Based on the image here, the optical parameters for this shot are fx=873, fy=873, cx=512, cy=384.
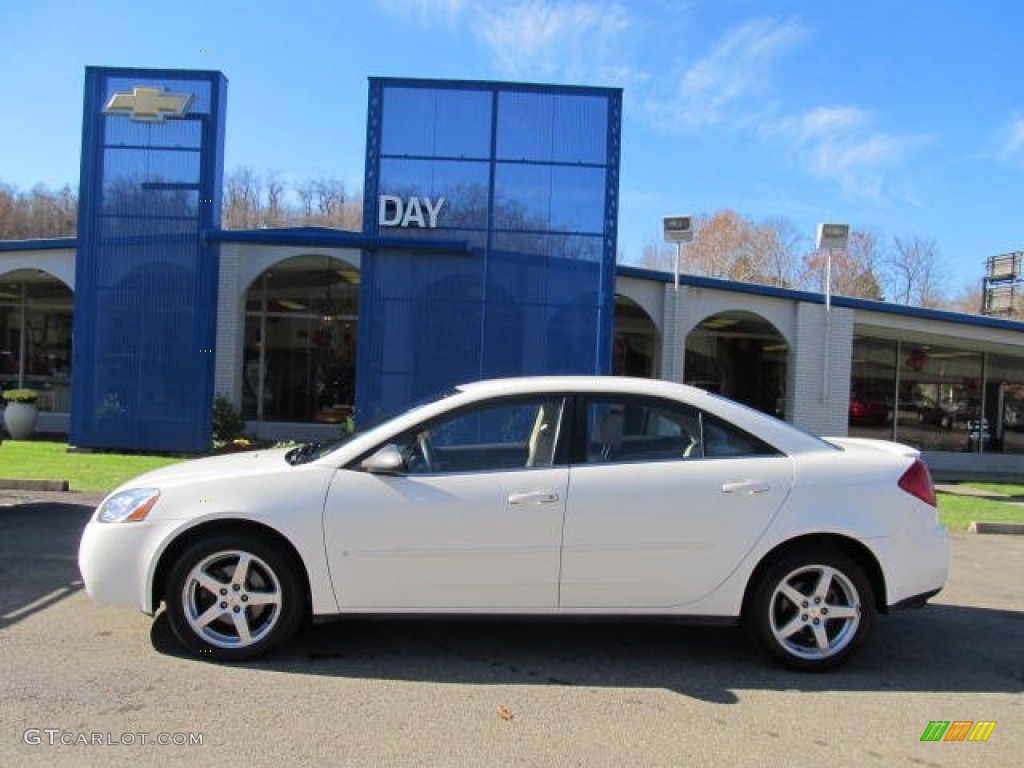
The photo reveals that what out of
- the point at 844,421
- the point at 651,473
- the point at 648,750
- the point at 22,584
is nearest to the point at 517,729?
the point at 648,750

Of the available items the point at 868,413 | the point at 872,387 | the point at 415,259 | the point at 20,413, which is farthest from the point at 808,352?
the point at 20,413

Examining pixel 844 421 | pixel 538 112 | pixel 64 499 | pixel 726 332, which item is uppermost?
pixel 538 112

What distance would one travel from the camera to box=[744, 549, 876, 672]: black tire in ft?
15.6

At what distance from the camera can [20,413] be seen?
666 inches

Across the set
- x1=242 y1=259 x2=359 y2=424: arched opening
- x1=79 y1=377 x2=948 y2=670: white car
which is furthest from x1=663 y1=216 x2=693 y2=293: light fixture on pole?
x1=79 y1=377 x2=948 y2=670: white car

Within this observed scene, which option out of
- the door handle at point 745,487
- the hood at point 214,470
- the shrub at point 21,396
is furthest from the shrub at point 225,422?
the door handle at point 745,487

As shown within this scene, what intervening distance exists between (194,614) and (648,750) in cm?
247

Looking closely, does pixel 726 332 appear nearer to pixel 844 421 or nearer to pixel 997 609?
pixel 844 421

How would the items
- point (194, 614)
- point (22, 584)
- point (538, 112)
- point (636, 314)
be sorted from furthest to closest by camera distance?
1. point (636, 314)
2. point (538, 112)
3. point (22, 584)
4. point (194, 614)

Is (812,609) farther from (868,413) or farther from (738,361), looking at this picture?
(738,361)

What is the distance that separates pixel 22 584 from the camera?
20.4 ft

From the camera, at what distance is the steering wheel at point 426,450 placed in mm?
4730

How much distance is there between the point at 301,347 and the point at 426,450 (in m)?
16.0

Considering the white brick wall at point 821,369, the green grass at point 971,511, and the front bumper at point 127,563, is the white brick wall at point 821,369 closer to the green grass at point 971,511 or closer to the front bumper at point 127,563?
the green grass at point 971,511
